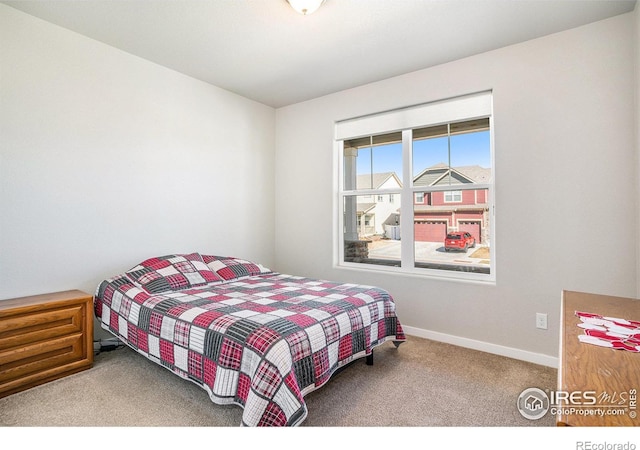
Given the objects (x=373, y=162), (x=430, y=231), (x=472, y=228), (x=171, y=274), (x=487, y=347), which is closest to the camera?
(x=171, y=274)

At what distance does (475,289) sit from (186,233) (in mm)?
2856

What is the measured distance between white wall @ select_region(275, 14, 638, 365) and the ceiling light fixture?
1.44 meters

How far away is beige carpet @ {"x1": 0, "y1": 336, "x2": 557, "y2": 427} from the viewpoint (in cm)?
181

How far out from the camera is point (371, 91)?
11.5ft

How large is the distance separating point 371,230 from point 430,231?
2.21 ft

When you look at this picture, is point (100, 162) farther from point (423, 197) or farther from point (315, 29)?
point (423, 197)

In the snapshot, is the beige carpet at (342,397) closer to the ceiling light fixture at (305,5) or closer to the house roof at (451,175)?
the house roof at (451,175)

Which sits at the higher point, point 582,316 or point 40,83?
point 40,83

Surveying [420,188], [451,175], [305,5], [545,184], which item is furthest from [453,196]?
[305,5]

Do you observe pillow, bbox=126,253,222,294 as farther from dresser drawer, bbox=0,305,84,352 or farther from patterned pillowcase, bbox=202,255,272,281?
dresser drawer, bbox=0,305,84,352

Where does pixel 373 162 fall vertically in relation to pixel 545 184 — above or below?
above

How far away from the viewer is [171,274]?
2709 millimetres
